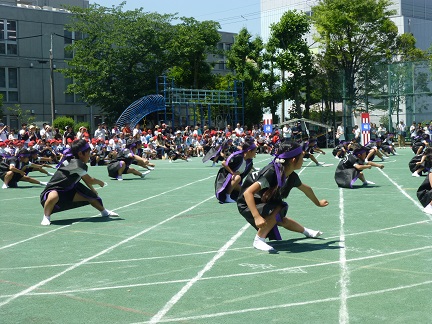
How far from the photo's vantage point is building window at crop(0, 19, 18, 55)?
53750mm

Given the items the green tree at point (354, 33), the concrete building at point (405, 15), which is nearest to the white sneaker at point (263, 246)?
the green tree at point (354, 33)

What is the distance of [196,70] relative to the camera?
55188mm

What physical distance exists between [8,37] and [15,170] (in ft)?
125

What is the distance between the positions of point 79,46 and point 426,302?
47732mm

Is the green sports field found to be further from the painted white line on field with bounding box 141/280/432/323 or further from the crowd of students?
the crowd of students

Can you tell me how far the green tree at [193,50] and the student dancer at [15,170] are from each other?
33.5m

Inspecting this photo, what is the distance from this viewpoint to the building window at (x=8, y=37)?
53.8 meters

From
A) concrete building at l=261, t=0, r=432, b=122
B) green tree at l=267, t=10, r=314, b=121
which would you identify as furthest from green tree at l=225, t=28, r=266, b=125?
concrete building at l=261, t=0, r=432, b=122

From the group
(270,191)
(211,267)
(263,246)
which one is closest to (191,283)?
(211,267)

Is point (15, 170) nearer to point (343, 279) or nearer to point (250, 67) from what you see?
point (343, 279)

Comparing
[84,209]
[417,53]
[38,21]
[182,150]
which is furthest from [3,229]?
[417,53]

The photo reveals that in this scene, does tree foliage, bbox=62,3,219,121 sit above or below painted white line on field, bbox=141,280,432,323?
above

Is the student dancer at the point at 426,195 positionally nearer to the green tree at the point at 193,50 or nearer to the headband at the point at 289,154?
the headband at the point at 289,154

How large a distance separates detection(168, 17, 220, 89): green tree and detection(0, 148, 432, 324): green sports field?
1551 inches
